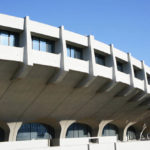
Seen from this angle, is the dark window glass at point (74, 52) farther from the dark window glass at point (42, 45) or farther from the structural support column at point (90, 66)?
the dark window glass at point (42, 45)

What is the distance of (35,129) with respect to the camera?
24.7 meters

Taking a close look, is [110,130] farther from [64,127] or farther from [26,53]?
[26,53]

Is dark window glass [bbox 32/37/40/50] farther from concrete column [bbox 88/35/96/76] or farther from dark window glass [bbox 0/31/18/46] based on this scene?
concrete column [bbox 88/35/96/76]

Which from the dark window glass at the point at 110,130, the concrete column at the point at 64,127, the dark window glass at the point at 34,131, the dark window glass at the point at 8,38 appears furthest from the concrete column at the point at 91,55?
the dark window glass at the point at 110,130

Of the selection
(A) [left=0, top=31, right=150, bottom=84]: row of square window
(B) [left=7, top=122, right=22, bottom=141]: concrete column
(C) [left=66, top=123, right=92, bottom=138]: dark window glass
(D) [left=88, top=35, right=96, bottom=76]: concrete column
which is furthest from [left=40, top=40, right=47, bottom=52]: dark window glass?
(C) [left=66, top=123, right=92, bottom=138]: dark window glass

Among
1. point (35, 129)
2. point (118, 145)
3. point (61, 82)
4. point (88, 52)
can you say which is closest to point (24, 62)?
point (61, 82)

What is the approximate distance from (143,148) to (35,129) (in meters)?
11.2

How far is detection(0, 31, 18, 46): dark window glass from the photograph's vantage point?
16.5 metres

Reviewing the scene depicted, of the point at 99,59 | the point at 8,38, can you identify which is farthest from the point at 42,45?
the point at 99,59

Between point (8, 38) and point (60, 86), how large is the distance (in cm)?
576

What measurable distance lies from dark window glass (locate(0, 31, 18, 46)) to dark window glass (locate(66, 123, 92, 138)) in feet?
48.1

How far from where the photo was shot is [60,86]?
1947cm

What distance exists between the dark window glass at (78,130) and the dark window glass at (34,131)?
274 cm

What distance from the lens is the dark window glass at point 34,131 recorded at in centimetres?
2380
